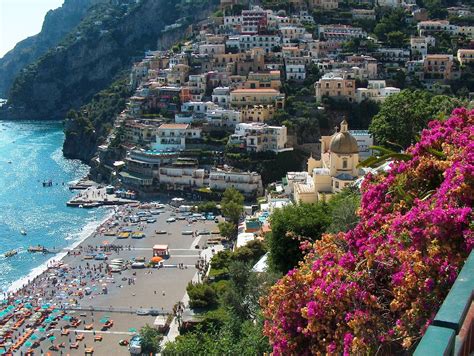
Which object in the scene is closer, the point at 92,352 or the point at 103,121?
the point at 92,352

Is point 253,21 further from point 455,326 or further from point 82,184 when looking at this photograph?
point 455,326

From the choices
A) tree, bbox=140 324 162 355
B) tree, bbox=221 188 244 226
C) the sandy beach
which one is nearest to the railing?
tree, bbox=140 324 162 355

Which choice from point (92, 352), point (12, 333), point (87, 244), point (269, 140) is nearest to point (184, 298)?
point (92, 352)

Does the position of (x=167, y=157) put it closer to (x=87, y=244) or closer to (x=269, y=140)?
(x=269, y=140)

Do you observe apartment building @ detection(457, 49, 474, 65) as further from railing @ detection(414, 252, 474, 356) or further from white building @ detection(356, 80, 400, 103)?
railing @ detection(414, 252, 474, 356)

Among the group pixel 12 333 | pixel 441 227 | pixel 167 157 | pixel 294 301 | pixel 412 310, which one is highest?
pixel 441 227

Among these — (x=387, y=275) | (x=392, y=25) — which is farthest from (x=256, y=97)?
(x=387, y=275)
